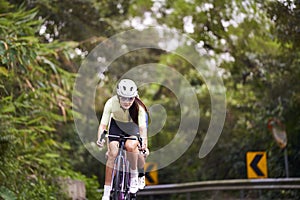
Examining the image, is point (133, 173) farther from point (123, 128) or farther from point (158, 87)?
point (158, 87)

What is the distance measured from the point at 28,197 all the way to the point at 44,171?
1678 millimetres

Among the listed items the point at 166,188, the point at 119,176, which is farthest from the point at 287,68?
the point at 119,176

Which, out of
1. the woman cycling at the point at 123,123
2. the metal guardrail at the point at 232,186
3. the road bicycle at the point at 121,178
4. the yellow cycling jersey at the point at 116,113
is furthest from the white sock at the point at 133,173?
the metal guardrail at the point at 232,186

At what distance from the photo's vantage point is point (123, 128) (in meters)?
6.26

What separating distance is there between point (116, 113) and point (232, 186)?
946 cm

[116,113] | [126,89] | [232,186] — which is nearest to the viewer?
[126,89]

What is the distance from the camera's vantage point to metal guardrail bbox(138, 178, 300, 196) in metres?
13.6

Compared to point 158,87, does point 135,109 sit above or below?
below

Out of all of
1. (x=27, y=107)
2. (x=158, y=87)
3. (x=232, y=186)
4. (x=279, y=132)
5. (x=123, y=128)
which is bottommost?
(x=123, y=128)

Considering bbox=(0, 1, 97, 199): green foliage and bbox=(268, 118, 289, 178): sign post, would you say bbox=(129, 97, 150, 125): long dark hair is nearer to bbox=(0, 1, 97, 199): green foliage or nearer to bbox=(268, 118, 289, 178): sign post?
bbox=(0, 1, 97, 199): green foliage

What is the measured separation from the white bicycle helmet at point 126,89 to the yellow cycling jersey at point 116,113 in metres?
0.18

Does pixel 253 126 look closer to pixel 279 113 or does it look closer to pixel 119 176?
pixel 279 113

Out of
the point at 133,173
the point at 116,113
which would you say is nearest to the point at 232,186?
the point at 133,173

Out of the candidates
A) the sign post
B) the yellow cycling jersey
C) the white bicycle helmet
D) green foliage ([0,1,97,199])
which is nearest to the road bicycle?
the yellow cycling jersey
